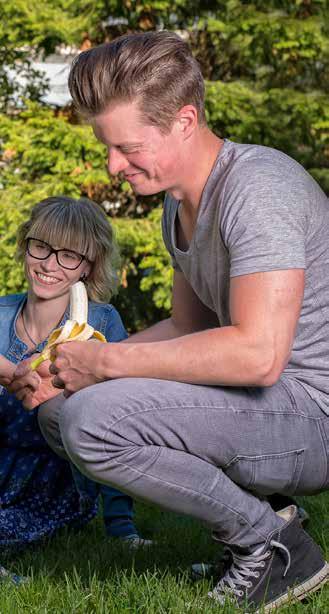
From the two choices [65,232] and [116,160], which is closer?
[116,160]

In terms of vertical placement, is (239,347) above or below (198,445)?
above

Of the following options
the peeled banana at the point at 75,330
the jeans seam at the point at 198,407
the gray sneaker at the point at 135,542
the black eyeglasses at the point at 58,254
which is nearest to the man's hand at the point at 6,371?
the peeled banana at the point at 75,330

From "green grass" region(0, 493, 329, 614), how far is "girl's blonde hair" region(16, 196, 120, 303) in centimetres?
103

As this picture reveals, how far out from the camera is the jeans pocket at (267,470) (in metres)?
2.71

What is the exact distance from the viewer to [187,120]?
283cm

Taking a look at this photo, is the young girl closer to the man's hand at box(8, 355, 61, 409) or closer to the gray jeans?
the man's hand at box(8, 355, 61, 409)

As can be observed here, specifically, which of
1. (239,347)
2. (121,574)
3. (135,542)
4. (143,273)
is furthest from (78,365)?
(143,273)

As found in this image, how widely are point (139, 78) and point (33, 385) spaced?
118 cm

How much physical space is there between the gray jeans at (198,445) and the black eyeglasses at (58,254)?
141 centimetres

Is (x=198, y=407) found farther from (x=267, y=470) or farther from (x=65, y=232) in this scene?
(x=65, y=232)

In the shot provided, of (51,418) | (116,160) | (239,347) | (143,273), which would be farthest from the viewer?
(143,273)

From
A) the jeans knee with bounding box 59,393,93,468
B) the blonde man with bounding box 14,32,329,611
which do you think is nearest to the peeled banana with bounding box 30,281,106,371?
the blonde man with bounding box 14,32,329,611

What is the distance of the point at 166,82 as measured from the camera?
2773 millimetres

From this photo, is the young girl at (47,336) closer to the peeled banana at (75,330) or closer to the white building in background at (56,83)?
the peeled banana at (75,330)
